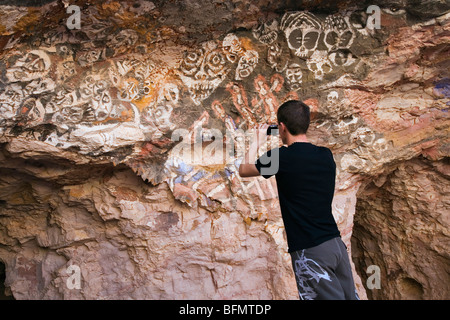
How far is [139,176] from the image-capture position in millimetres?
2816

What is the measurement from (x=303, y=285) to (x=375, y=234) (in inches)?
92.1

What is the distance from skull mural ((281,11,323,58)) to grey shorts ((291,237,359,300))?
4.81ft

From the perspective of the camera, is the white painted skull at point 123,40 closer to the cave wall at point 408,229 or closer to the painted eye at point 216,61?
the painted eye at point 216,61

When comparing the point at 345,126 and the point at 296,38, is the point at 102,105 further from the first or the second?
the point at 345,126

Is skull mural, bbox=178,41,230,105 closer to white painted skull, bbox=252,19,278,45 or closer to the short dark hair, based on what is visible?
white painted skull, bbox=252,19,278,45

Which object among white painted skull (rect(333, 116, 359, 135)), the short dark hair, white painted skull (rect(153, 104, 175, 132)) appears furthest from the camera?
white painted skull (rect(333, 116, 359, 135))

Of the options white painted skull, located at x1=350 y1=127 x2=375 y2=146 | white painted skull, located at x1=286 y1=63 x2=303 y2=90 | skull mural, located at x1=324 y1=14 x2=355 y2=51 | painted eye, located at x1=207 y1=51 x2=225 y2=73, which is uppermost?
skull mural, located at x1=324 y1=14 x2=355 y2=51

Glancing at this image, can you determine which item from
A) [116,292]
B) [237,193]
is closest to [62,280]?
[116,292]

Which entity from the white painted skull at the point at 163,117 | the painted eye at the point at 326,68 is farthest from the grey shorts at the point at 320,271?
the painted eye at the point at 326,68

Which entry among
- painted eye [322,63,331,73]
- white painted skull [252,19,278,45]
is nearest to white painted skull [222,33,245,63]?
white painted skull [252,19,278,45]

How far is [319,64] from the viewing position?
9.18 feet

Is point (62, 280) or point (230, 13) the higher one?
point (230, 13)

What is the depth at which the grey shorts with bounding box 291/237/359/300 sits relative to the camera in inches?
65.6

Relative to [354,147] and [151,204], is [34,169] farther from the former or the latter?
[354,147]
